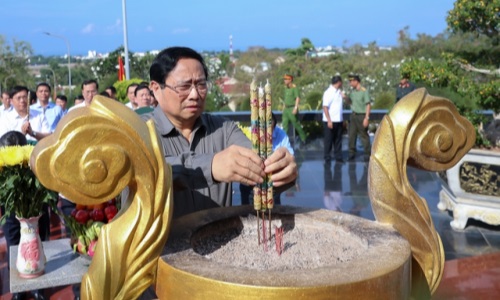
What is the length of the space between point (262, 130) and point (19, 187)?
78.5 inches

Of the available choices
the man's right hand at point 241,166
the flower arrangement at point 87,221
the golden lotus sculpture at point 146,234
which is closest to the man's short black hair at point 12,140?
the flower arrangement at point 87,221

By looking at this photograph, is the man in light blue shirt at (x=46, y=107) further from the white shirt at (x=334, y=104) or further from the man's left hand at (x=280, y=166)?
the man's left hand at (x=280, y=166)

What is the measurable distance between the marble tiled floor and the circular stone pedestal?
1.84m

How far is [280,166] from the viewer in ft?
4.53

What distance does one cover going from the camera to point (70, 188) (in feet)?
4.01

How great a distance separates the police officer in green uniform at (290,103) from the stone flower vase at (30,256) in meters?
5.68

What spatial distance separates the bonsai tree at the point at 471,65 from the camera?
468 centimetres

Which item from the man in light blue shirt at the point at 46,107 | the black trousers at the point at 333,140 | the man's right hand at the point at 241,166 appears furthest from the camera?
the black trousers at the point at 333,140

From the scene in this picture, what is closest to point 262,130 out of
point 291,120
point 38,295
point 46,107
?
point 38,295

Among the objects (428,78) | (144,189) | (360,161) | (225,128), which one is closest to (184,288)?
(144,189)

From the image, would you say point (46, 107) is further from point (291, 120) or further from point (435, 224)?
point (435, 224)

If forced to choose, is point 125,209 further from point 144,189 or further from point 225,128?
point 225,128

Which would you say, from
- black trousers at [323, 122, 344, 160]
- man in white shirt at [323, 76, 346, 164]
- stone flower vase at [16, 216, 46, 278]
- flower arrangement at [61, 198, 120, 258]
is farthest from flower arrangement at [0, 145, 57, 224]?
black trousers at [323, 122, 344, 160]

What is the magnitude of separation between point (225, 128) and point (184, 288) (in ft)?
2.60
